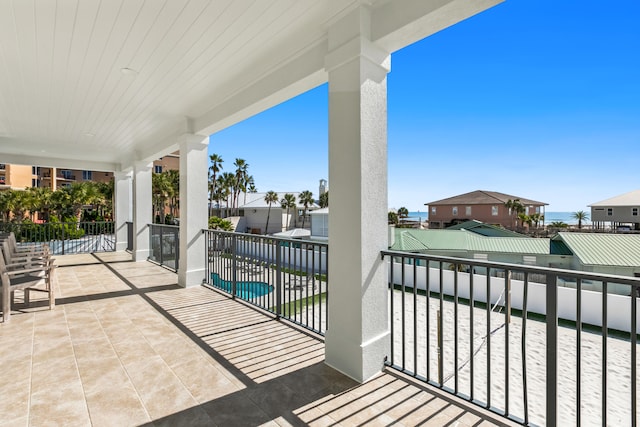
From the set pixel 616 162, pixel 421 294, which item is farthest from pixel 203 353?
pixel 616 162

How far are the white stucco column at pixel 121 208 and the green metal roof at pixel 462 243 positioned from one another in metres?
10.3

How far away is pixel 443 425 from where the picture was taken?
172 centimetres

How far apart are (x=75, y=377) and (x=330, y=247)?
2120mm

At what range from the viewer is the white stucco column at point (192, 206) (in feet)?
16.6

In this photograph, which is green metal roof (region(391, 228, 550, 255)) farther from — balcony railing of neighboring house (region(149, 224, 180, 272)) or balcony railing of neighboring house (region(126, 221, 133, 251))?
balcony railing of neighboring house (region(126, 221, 133, 251))

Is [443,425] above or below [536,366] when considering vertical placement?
above

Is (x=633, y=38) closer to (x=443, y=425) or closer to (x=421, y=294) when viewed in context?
(x=421, y=294)

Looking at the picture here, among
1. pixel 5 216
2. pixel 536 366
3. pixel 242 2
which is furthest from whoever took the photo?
pixel 5 216

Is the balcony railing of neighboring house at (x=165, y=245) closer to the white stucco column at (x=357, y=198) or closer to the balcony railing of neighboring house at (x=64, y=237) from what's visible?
the balcony railing of neighboring house at (x=64, y=237)

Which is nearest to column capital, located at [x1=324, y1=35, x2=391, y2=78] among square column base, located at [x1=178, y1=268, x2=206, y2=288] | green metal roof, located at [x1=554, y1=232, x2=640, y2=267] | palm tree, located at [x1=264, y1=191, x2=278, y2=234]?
square column base, located at [x1=178, y1=268, x2=206, y2=288]

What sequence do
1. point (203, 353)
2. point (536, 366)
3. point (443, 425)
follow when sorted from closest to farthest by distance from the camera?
point (443, 425)
point (203, 353)
point (536, 366)

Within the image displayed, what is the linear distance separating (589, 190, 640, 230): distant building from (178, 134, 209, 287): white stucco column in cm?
3668

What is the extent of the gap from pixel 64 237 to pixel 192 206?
263 inches

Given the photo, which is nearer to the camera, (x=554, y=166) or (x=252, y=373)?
(x=252, y=373)
